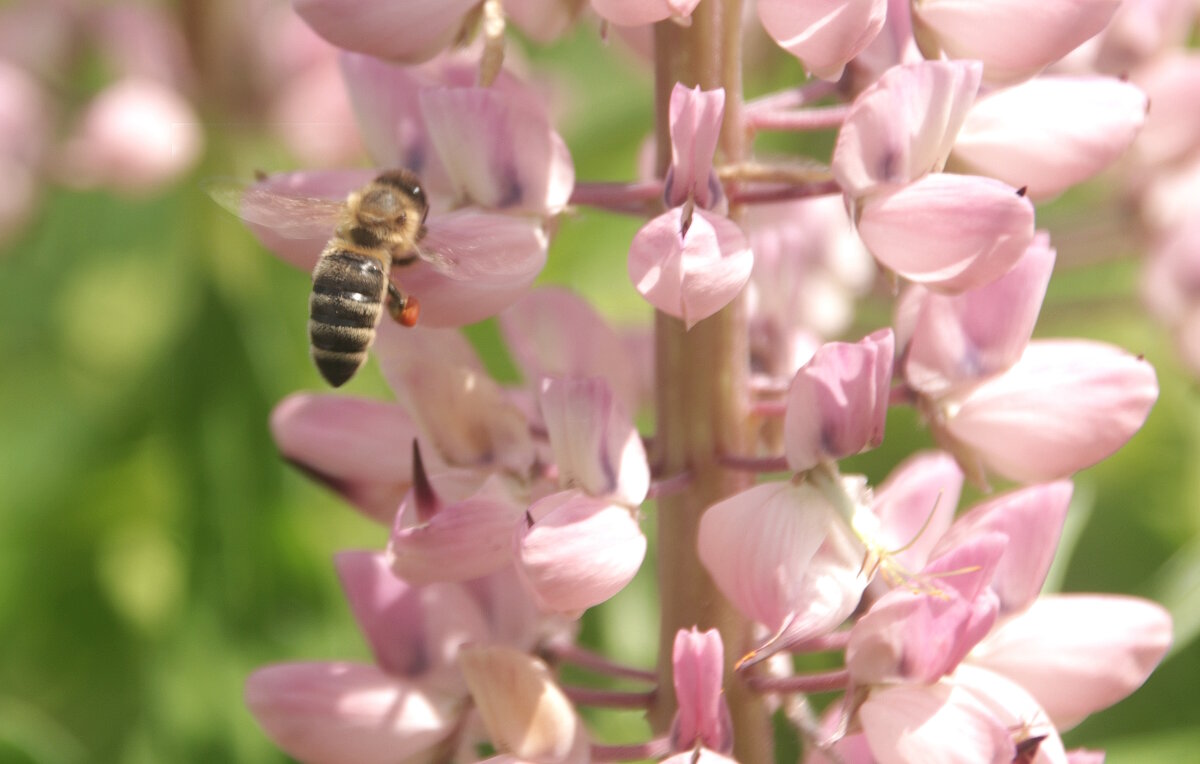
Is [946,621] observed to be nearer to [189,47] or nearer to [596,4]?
[596,4]

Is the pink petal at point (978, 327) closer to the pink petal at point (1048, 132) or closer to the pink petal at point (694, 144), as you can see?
the pink petal at point (1048, 132)

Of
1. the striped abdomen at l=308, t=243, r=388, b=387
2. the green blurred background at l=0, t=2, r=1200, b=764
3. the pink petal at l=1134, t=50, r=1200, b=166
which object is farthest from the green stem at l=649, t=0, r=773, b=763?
the pink petal at l=1134, t=50, r=1200, b=166

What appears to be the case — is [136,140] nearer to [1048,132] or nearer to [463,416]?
[463,416]

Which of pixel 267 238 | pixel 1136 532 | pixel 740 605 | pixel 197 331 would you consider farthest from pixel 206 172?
pixel 740 605

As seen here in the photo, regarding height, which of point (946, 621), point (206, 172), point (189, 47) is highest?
point (189, 47)

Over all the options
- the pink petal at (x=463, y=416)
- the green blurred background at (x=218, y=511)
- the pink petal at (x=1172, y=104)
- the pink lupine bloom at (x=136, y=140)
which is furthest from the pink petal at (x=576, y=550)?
the pink lupine bloom at (x=136, y=140)

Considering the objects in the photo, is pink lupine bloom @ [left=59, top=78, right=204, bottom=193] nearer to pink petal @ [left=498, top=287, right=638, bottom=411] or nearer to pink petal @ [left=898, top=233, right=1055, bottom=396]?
pink petal @ [left=498, top=287, right=638, bottom=411]
